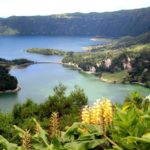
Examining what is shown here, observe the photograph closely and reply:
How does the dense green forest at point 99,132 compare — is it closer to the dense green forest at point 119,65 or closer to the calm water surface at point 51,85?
the calm water surface at point 51,85

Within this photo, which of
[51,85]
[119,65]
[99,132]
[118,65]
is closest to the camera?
[99,132]

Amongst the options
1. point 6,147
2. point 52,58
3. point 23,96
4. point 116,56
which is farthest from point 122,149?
point 52,58

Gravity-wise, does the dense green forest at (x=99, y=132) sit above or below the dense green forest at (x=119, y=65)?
above

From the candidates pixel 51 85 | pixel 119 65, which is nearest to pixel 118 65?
pixel 119 65

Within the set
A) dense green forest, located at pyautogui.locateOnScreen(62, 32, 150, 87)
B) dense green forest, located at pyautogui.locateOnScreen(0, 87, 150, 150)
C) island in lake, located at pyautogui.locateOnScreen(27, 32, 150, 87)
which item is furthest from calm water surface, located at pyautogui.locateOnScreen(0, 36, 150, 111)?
dense green forest, located at pyautogui.locateOnScreen(0, 87, 150, 150)

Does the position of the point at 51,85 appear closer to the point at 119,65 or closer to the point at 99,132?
the point at 119,65

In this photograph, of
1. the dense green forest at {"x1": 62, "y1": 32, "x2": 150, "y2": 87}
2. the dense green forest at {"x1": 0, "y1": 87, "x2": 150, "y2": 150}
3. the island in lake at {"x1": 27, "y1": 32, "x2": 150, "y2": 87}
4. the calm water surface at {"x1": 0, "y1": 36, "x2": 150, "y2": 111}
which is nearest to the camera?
the dense green forest at {"x1": 0, "y1": 87, "x2": 150, "y2": 150}

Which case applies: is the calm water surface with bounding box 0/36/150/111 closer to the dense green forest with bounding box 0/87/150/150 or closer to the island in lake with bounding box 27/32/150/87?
the island in lake with bounding box 27/32/150/87

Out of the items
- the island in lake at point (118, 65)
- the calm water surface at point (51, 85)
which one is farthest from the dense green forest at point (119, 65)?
the calm water surface at point (51, 85)

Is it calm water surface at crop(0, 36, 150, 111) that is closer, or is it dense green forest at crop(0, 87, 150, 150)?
dense green forest at crop(0, 87, 150, 150)

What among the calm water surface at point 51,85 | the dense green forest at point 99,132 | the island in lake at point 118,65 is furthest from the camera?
the island in lake at point 118,65

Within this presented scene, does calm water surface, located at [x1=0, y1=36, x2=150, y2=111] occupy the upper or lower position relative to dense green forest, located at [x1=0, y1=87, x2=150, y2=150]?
lower

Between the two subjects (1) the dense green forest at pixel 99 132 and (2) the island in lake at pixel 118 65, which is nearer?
(1) the dense green forest at pixel 99 132
